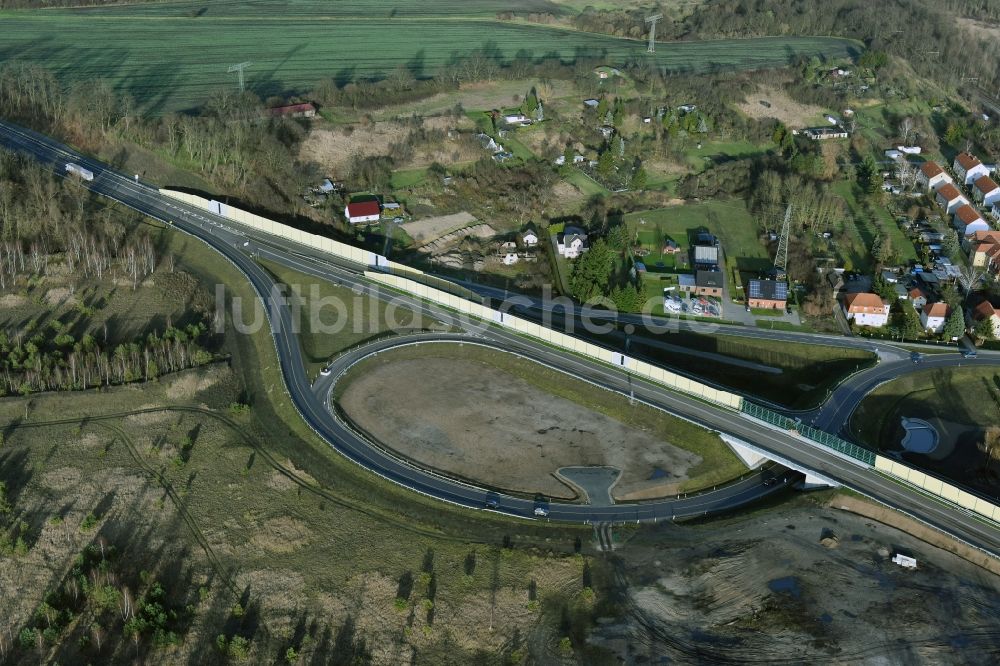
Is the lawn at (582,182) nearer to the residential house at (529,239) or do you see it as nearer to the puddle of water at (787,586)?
the residential house at (529,239)

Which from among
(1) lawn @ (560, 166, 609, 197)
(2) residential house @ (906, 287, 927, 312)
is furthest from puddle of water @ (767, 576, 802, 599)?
(1) lawn @ (560, 166, 609, 197)

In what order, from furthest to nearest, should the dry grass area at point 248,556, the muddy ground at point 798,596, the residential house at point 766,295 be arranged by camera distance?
the residential house at point 766,295 → the dry grass area at point 248,556 → the muddy ground at point 798,596

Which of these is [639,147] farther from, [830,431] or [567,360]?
[830,431]

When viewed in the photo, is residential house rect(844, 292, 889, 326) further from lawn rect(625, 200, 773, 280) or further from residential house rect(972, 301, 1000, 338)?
lawn rect(625, 200, 773, 280)

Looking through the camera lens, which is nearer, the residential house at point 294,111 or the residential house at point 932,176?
the residential house at point 932,176

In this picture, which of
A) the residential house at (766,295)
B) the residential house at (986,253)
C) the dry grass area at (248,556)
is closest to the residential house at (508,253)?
the residential house at (766,295)

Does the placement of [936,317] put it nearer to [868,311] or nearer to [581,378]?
[868,311]
